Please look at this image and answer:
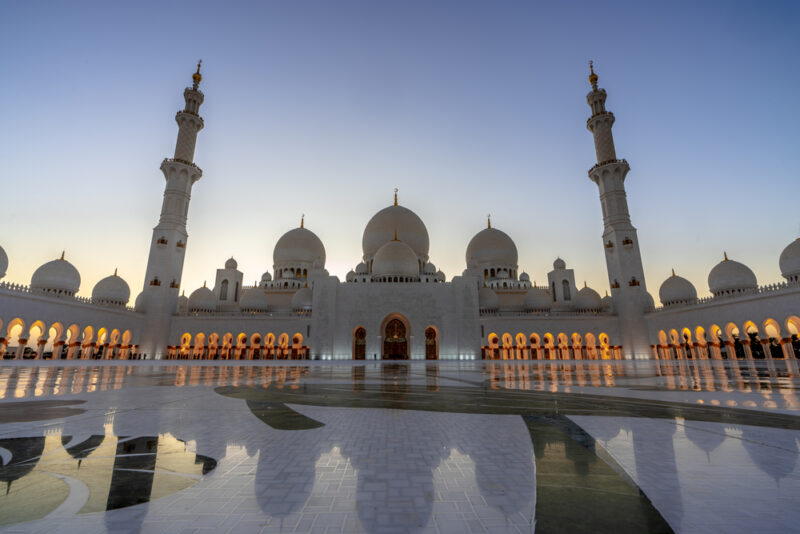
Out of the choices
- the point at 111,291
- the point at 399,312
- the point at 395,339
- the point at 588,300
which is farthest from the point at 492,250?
the point at 111,291

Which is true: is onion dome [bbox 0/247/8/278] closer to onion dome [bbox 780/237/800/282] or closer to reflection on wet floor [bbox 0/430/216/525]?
reflection on wet floor [bbox 0/430/216/525]

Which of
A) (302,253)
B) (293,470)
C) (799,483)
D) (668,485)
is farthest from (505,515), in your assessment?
(302,253)

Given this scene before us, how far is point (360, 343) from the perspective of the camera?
31.5 metres

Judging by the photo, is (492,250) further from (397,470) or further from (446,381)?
(397,470)

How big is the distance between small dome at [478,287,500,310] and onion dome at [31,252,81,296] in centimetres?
3455

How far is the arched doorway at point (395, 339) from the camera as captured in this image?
106 ft

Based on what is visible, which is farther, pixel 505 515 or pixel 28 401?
pixel 28 401

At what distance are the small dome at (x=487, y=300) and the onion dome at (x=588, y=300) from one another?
7.74 m

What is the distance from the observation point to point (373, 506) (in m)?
1.64

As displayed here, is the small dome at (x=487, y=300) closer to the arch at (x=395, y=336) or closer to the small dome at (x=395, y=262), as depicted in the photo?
the small dome at (x=395, y=262)

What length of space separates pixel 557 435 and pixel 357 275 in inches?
1371

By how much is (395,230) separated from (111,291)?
26.6m

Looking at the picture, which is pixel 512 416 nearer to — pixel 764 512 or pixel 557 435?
pixel 557 435

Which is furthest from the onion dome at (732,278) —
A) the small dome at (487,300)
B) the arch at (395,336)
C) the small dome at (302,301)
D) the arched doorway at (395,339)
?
the small dome at (302,301)
